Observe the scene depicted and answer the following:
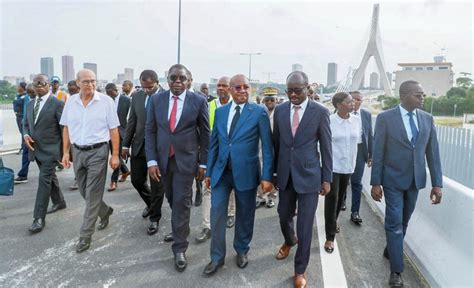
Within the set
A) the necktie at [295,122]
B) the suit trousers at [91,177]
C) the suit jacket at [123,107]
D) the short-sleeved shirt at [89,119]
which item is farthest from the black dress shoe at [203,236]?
the suit jacket at [123,107]

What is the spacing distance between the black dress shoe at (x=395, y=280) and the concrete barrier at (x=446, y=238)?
267 millimetres

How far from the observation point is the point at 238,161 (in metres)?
3.24

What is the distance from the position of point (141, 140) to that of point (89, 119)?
732mm

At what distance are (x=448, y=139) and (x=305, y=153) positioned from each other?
4.95 meters

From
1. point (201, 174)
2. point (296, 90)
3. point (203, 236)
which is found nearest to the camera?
point (296, 90)

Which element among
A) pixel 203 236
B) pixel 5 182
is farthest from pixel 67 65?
pixel 203 236

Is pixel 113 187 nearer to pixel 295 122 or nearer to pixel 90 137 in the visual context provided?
pixel 90 137

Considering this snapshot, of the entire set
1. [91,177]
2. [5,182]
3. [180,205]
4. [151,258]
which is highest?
[91,177]

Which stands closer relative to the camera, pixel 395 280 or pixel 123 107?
pixel 395 280

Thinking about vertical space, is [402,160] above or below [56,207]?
above

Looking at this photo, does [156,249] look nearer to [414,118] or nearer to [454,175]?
[414,118]

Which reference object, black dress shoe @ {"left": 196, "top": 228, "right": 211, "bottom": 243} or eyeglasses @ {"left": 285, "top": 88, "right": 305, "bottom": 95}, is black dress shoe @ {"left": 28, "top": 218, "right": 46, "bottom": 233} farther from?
eyeglasses @ {"left": 285, "top": 88, "right": 305, "bottom": 95}

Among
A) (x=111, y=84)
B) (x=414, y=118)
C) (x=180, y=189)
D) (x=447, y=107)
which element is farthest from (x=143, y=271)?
(x=447, y=107)

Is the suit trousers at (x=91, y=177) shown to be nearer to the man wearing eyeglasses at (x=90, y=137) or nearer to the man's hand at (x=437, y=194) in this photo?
the man wearing eyeglasses at (x=90, y=137)
